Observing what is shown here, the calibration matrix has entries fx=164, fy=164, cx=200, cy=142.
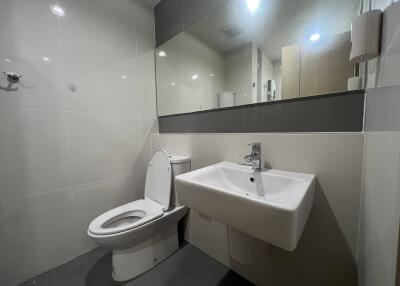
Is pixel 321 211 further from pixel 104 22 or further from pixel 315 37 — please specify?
pixel 104 22

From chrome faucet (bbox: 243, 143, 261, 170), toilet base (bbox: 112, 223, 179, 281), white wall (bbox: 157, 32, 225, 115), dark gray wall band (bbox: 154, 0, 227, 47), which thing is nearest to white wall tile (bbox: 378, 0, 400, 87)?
chrome faucet (bbox: 243, 143, 261, 170)

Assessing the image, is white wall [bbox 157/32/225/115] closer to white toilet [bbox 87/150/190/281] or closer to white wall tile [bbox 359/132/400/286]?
white toilet [bbox 87/150/190/281]

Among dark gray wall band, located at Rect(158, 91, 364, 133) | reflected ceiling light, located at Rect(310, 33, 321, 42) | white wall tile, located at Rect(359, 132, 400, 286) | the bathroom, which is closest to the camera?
white wall tile, located at Rect(359, 132, 400, 286)

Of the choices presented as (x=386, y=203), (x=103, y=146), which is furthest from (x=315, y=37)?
(x=103, y=146)

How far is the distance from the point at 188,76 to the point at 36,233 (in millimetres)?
1630

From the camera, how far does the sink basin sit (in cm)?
47

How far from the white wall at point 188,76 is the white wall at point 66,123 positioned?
20 cm

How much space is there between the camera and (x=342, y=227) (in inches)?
29.6

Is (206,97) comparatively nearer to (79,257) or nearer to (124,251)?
(124,251)

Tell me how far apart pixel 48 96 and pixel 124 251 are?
3.79 ft

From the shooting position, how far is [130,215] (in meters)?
1.27

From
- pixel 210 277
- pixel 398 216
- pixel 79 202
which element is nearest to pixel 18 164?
pixel 79 202

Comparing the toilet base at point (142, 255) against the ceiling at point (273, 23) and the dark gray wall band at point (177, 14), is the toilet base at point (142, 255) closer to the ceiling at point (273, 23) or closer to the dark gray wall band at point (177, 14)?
the ceiling at point (273, 23)

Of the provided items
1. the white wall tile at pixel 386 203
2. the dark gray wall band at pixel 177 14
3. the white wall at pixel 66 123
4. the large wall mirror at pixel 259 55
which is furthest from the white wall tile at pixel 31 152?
the white wall tile at pixel 386 203
